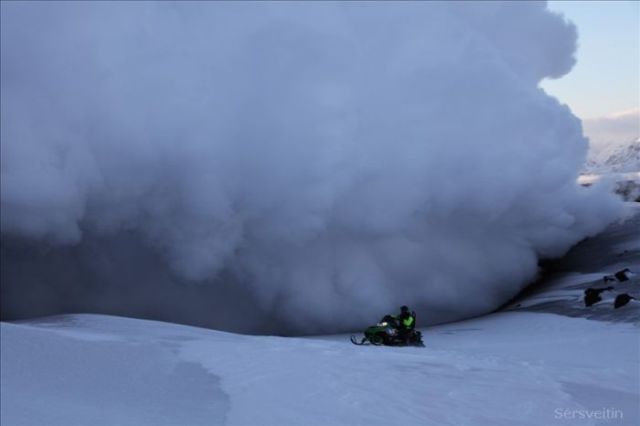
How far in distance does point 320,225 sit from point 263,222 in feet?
7.50

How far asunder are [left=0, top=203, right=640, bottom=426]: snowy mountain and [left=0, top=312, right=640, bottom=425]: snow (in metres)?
0.02

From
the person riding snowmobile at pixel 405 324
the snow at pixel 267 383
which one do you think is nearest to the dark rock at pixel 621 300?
the person riding snowmobile at pixel 405 324

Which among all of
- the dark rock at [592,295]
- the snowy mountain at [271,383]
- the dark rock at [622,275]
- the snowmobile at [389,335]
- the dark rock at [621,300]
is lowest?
the snowy mountain at [271,383]

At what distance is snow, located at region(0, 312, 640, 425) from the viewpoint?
6227 millimetres

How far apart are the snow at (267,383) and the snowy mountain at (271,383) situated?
0.02 metres

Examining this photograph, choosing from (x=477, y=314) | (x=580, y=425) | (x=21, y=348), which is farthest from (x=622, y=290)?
(x=21, y=348)

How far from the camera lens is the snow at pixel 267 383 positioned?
623cm

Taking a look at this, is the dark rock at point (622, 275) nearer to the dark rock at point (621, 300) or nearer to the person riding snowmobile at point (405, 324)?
the dark rock at point (621, 300)

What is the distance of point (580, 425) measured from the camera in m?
7.52

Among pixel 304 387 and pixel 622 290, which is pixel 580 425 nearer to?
pixel 304 387

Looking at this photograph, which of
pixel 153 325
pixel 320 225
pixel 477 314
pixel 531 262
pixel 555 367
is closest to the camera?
pixel 555 367

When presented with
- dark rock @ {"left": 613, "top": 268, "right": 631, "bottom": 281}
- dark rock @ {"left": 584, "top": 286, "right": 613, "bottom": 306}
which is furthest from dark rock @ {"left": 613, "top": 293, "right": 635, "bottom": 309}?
dark rock @ {"left": 613, "top": 268, "right": 631, "bottom": 281}

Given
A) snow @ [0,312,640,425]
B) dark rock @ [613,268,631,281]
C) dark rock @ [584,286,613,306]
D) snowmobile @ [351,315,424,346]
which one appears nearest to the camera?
snow @ [0,312,640,425]

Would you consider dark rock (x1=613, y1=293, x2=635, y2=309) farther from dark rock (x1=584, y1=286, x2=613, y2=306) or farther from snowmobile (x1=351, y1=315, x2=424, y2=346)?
snowmobile (x1=351, y1=315, x2=424, y2=346)
